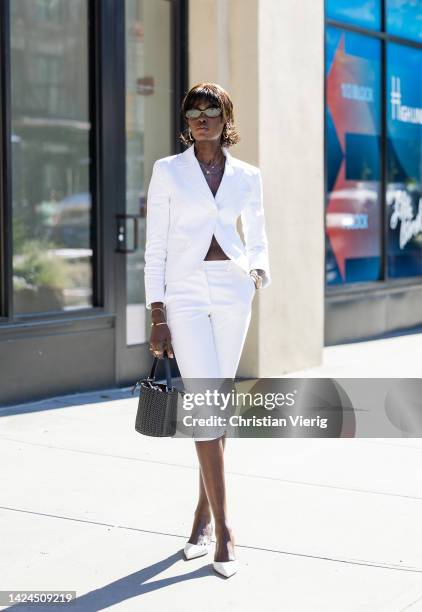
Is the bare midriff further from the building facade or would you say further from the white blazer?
the building facade

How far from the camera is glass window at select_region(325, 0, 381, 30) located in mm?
11352

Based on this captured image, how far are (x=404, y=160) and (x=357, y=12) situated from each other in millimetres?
1985

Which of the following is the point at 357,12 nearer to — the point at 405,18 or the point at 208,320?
the point at 405,18

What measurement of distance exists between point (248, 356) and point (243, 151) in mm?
1778

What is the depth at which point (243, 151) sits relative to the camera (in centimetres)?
919

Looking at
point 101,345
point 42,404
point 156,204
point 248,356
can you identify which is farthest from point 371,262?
point 156,204

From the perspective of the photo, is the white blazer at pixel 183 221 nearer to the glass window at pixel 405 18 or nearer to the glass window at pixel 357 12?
the glass window at pixel 357 12

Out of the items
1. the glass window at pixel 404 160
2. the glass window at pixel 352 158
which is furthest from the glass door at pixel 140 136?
the glass window at pixel 404 160

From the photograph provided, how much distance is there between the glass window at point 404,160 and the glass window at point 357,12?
0.42 m

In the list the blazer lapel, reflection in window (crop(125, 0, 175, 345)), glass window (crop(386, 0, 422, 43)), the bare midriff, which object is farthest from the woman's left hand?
glass window (crop(386, 0, 422, 43))

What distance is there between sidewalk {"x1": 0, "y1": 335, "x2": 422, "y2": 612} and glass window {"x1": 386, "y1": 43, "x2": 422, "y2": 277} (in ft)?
19.6

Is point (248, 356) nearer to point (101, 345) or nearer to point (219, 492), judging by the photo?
point (101, 345)

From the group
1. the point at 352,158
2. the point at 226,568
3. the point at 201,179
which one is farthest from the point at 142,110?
the point at 226,568

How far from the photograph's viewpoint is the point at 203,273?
179 inches
